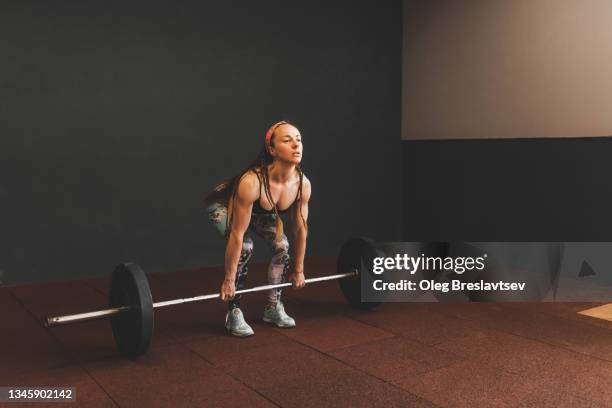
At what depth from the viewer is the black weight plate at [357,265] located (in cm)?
274

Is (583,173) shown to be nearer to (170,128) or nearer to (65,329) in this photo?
(170,128)

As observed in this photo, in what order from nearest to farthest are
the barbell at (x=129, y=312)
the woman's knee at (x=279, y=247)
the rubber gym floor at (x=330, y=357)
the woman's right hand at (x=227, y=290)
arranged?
the rubber gym floor at (x=330, y=357)
the barbell at (x=129, y=312)
the woman's right hand at (x=227, y=290)
the woman's knee at (x=279, y=247)

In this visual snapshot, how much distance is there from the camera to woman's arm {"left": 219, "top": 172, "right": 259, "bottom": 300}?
2.26 m

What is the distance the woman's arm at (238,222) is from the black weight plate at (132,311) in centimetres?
30

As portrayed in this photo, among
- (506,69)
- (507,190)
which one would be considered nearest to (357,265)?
(507,190)

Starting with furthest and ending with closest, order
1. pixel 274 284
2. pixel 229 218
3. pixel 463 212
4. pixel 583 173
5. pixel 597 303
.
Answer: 1. pixel 463 212
2. pixel 583 173
3. pixel 597 303
4. pixel 274 284
5. pixel 229 218

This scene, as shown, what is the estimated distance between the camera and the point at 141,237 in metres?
3.64

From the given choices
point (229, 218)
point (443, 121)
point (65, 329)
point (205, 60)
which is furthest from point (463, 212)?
point (65, 329)

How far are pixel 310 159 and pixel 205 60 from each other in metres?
0.95

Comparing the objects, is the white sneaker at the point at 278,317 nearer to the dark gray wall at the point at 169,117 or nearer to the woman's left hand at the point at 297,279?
the woman's left hand at the point at 297,279

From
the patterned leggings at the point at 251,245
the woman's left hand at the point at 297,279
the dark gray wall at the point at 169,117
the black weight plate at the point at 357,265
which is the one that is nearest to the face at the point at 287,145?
the patterned leggings at the point at 251,245

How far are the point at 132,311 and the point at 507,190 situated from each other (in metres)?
2.63

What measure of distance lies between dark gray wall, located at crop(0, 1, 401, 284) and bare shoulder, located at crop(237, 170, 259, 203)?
1.52 m

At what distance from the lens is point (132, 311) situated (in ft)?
6.84
